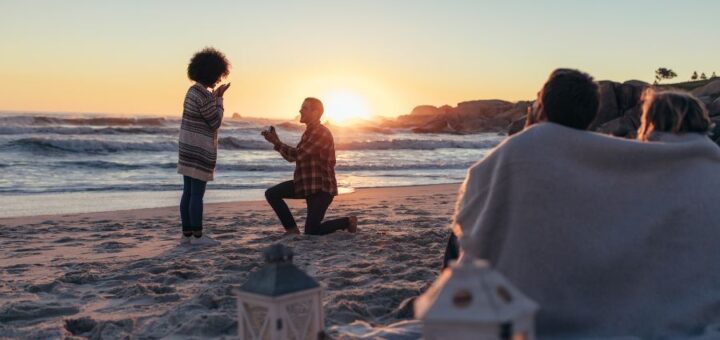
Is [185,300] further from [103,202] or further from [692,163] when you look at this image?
[103,202]

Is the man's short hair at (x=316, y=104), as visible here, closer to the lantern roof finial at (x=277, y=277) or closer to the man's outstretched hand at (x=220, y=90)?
the man's outstretched hand at (x=220, y=90)

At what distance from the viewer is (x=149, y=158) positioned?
819 inches

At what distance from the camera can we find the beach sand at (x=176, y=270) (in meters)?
3.70

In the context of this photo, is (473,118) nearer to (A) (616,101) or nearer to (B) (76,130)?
(B) (76,130)

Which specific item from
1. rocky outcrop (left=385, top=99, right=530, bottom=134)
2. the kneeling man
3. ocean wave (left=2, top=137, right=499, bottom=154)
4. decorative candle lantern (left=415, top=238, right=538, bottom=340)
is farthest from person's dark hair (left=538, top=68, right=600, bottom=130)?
rocky outcrop (left=385, top=99, right=530, bottom=134)

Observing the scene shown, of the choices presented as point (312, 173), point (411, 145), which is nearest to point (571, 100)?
point (312, 173)

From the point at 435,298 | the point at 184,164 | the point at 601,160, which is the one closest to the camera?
the point at 435,298

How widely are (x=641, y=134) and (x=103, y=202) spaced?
9234 mm

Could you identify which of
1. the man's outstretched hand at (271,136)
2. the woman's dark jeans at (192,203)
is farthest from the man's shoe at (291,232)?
the man's outstretched hand at (271,136)

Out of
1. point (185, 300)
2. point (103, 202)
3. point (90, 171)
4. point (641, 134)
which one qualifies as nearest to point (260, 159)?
point (90, 171)

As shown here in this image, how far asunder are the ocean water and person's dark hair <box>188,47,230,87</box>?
432 centimetres

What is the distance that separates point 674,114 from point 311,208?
406 cm

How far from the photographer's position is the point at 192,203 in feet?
20.7

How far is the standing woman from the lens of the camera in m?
6.16
